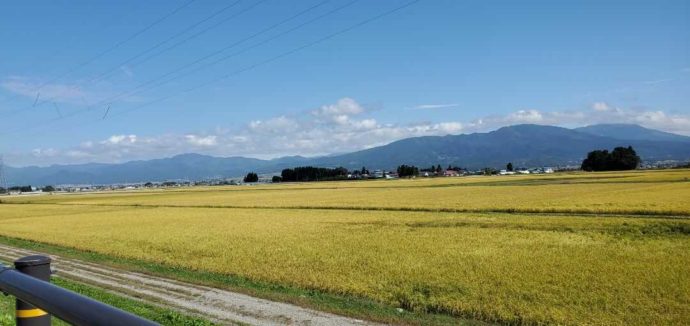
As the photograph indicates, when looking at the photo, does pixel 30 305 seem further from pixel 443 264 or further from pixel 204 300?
pixel 443 264

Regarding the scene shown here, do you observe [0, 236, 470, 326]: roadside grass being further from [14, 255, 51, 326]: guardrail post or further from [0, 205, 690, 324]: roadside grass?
[14, 255, 51, 326]: guardrail post

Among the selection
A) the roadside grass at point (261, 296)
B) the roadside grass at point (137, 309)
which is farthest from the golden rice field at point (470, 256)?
the roadside grass at point (137, 309)

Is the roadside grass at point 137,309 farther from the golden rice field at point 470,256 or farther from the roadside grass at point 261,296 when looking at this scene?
the golden rice field at point 470,256

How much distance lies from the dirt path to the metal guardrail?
8.18 meters

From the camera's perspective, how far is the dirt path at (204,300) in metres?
11.5

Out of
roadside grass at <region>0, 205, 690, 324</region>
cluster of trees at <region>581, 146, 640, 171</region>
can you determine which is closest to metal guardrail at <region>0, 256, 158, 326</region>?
roadside grass at <region>0, 205, 690, 324</region>

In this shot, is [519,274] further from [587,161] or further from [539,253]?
[587,161]

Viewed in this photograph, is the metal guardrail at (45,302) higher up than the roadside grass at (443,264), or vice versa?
the metal guardrail at (45,302)

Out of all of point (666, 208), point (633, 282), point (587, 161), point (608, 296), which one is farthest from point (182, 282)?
point (587, 161)

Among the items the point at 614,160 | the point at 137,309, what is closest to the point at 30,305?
the point at 137,309

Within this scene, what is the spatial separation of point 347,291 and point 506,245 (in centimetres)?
1011

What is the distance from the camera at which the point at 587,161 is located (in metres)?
162

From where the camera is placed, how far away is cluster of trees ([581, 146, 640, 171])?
153 m

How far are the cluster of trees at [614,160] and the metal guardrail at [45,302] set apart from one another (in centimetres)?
17095
